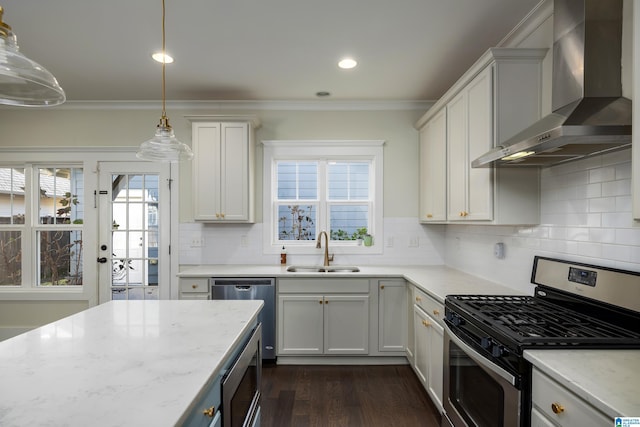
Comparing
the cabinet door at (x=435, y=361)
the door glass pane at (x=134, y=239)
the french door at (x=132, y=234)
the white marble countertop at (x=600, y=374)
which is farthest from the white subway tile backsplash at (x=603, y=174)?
the door glass pane at (x=134, y=239)

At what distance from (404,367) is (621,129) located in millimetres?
2608

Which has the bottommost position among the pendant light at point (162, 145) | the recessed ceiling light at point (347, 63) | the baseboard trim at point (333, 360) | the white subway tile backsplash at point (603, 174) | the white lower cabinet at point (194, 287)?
the baseboard trim at point (333, 360)

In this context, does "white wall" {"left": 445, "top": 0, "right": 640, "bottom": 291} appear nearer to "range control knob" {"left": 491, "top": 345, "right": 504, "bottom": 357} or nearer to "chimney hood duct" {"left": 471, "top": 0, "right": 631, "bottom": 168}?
"chimney hood duct" {"left": 471, "top": 0, "right": 631, "bottom": 168}

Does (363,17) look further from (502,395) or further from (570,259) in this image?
(502,395)

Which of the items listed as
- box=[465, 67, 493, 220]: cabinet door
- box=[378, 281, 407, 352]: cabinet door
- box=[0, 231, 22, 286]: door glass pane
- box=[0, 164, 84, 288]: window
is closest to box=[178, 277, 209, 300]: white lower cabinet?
box=[0, 164, 84, 288]: window

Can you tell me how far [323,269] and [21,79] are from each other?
2.93 metres

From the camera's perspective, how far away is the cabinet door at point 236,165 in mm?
3457

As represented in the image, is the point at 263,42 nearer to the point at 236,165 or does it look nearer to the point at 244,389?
the point at 236,165

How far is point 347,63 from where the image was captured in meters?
2.82

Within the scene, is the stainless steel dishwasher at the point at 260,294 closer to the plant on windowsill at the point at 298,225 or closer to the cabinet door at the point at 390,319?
the plant on windowsill at the point at 298,225

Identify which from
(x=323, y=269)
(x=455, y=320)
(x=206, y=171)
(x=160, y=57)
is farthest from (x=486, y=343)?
(x=160, y=57)

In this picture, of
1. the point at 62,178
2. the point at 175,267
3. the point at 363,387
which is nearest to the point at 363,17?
the point at 363,387

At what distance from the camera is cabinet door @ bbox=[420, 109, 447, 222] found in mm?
2953

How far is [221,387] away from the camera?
119cm
